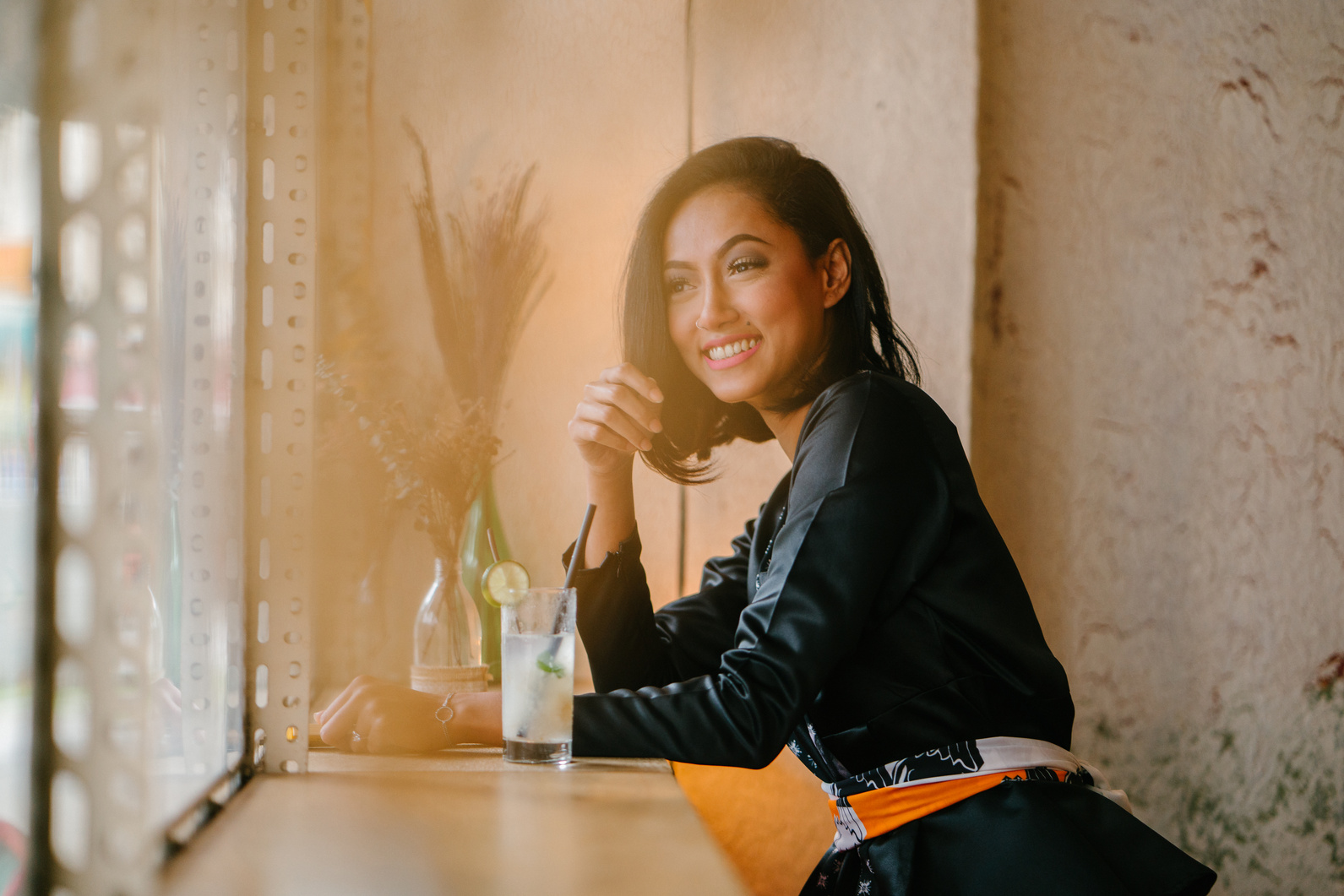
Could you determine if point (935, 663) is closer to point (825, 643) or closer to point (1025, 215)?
point (825, 643)

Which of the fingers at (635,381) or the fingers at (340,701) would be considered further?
the fingers at (635,381)

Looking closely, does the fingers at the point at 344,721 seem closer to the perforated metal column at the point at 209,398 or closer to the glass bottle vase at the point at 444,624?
the perforated metal column at the point at 209,398

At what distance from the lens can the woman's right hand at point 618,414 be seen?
1.27 m

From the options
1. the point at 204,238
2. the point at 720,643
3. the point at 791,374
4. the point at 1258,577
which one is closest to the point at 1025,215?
the point at 791,374

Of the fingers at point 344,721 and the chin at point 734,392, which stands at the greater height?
the chin at point 734,392

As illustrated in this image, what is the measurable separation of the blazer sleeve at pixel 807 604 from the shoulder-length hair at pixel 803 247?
0.37 meters

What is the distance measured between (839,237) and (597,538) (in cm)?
61

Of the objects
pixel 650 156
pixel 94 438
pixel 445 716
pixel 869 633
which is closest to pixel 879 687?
pixel 869 633

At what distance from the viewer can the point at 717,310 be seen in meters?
1.36

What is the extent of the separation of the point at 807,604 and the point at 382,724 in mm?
487

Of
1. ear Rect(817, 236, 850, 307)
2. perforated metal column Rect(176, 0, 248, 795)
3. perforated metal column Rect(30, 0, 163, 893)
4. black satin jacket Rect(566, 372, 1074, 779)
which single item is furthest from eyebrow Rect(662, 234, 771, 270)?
perforated metal column Rect(30, 0, 163, 893)

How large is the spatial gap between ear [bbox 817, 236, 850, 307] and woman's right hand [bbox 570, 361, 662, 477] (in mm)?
326

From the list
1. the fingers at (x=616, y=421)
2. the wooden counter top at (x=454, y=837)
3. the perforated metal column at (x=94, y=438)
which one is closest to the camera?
the perforated metal column at (x=94, y=438)

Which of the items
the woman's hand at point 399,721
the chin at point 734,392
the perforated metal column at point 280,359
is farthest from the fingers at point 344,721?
the chin at point 734,392
